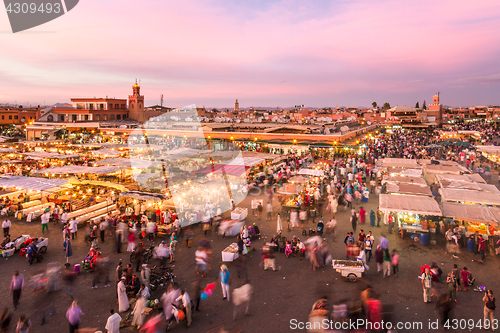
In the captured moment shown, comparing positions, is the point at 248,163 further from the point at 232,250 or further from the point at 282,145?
the point at 282,145

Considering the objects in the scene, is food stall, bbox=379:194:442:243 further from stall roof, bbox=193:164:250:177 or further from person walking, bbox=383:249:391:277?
stall roof, bbox=193:164:250:177

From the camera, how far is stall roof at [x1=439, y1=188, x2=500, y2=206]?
11.6 metres

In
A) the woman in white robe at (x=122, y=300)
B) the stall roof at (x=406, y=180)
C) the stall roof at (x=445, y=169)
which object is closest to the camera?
the woman in white robe at (x=122, y=300)

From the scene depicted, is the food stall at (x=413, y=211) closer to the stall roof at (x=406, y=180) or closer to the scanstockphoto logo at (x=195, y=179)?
the stall roof at (x=406, y=180)

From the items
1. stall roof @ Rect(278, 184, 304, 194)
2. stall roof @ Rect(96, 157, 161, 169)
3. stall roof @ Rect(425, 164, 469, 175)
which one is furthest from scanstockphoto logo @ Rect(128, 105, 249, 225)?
stall roof @ Rect(425, 164, 469, 175)

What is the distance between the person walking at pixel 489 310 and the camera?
5.82m

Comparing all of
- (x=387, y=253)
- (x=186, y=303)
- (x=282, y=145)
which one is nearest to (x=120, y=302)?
(x=186, y=303)

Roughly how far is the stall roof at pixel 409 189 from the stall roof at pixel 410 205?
1192mm

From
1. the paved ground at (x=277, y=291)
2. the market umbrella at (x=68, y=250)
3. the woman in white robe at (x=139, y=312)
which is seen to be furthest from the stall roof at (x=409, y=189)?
the market umbrella at (x=68, y=250)

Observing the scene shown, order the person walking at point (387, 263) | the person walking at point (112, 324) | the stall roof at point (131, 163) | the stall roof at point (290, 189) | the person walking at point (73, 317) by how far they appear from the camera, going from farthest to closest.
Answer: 1. the stall roof at point (131, 163)
2. the stall roof at point (290, 189)
3. the person walking at point (387, 263)
4. the person walking at point (73, 317)
5. the person walking at point (112, 324)

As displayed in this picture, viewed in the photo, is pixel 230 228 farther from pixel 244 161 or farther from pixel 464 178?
pixel 464 178

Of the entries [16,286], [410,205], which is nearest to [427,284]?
[410,205]

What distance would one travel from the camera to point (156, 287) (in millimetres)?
7543

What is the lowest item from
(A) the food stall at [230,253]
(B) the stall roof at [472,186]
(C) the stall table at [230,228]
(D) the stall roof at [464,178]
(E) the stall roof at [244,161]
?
(A) the food stall at [230,253]
